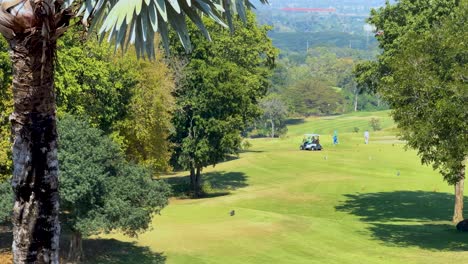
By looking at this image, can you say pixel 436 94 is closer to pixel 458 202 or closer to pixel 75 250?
pixel 458 202

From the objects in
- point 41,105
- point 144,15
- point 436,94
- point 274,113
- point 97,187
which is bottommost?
point 97,187

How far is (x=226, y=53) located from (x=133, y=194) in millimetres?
33323

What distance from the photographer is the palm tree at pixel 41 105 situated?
24.1 feet

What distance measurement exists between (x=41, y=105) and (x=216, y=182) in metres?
52.7

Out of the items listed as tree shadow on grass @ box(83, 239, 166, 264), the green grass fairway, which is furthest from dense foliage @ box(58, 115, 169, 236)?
the green grass fairway

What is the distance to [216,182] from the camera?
197 ft

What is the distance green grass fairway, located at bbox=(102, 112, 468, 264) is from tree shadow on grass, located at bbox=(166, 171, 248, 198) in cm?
20

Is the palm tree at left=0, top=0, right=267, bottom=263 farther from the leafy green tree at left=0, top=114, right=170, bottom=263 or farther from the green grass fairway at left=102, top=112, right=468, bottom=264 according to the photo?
the green grass fairway at left=102, top=112, right=468, bottom=264

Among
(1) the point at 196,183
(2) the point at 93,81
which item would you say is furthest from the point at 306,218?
(2) the point at 93,81

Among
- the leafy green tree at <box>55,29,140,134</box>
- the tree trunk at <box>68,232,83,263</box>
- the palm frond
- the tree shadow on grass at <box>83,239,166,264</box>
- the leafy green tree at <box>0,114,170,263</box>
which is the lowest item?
the tree shadow on grass at <box>83,239,166,264</box>

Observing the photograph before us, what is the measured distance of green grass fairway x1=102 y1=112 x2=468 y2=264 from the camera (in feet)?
102

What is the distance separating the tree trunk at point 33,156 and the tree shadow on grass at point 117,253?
20191mm

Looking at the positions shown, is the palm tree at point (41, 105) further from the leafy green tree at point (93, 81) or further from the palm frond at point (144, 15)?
the leafy green tree at point (93, 81)

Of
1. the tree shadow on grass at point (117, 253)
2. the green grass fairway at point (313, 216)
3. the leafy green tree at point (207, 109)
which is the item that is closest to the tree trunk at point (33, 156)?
the tree shadow on grass at point (117, 253)
